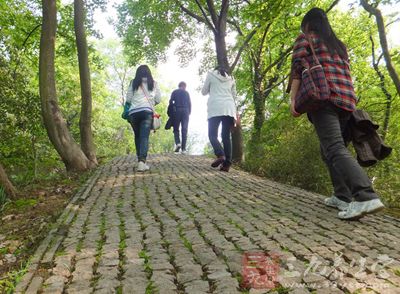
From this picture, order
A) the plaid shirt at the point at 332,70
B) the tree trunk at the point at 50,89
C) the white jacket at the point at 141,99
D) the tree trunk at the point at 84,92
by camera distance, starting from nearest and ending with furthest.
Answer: the plaid shirt at the point at 332,70 < the tree trunk at the point at 50,89 < the white jacket at the point at 141,99 < the tree trunk at the point at 84,92

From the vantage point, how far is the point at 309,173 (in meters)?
6.28

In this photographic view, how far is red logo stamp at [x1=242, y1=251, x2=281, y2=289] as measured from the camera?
221 cm

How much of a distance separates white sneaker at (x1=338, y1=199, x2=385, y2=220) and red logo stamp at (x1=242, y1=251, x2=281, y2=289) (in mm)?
1112

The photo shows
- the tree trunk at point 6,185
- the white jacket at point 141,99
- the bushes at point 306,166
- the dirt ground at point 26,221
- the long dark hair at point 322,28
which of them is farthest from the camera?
the white jacket at point 141,99

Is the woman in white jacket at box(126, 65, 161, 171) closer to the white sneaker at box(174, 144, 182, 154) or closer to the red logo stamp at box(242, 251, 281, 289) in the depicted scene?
the red logo stamp at box(242, 251, 281, 289)

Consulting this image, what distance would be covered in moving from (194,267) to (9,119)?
26.2 ft

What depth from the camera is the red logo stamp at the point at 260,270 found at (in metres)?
2.21

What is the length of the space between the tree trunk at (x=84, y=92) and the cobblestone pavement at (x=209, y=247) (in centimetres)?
457

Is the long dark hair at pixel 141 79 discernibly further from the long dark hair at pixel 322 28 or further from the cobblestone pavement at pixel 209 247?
the long dark hair at pixel 322 28

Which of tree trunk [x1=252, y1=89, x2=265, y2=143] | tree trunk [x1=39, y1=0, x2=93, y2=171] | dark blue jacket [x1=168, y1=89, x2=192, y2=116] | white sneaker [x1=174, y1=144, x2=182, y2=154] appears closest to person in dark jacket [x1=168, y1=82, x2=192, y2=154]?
dark blue jacket [x1=168, y1=89, x2=192, y2=116]

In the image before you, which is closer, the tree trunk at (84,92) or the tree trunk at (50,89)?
the tree trunk at (50,89)

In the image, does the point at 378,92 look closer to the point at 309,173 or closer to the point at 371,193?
the point at 309,173

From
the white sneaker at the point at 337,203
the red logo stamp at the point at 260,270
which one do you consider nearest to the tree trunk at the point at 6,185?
the red logo stamp at the point at 260,270

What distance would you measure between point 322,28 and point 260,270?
2606 mm
